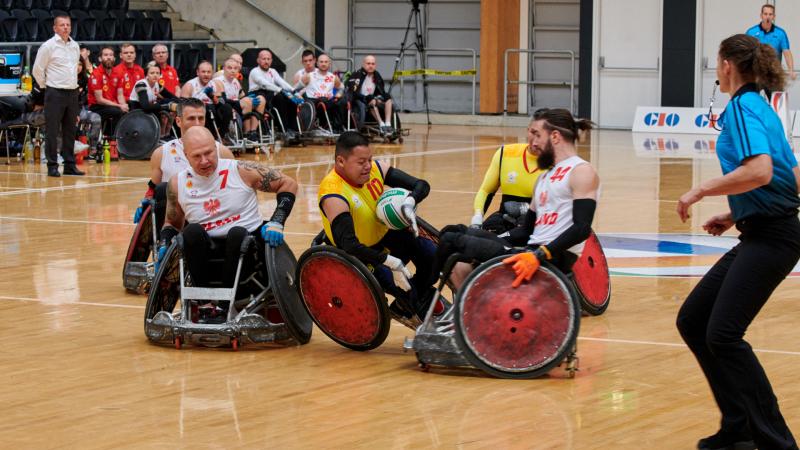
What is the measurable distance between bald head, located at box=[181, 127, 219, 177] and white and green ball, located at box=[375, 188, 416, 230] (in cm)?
108

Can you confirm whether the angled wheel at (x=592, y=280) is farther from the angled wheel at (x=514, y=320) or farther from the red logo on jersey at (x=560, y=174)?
the angled wheel at (x=514, y=320)

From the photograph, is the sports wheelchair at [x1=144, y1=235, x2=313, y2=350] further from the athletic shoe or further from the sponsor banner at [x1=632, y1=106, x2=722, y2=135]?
the sponsor banner at [x1=632, y1=106, x2=722, y2=135]

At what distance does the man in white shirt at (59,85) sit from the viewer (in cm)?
1759

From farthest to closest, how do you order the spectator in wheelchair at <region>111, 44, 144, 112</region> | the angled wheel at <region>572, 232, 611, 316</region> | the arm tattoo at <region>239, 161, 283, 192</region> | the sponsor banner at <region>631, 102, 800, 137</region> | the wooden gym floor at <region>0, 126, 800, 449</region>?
the sponsor banner at <region>631, 102, 800, 137</region>
the spectator in wheelchair at <region>111, 44, 144, 112</region>
the angled wheel at <region>572, 232, 611, 316</region>
the arm tattoo at <region>239, 161, 283, 192</region>
the wooden gym floor at <region>0, 126, 800, 449</region>

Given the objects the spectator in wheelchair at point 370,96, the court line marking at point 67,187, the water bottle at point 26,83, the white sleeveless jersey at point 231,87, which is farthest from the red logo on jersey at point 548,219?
the spectator in wheelchair at point 370,96

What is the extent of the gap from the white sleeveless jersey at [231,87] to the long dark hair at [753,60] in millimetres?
16530

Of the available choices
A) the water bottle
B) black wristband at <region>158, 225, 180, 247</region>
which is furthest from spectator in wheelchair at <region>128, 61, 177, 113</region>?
black wristband at <region>158, 225, 180, 247</region>

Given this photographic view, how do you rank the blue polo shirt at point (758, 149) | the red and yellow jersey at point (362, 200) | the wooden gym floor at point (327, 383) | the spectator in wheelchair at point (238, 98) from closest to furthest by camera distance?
1. the blue polo shirt at point (758, 149)
2. the wooden gym floor at point (327, 383)
3. the red and yellow jersey at point (362, 200)
4. the spectator in wheelchair at point (238, 98)

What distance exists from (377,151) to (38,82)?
655 centimetres

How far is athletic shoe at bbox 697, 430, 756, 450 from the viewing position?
5477mm

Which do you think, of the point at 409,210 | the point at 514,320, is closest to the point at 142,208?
the point at 409,210

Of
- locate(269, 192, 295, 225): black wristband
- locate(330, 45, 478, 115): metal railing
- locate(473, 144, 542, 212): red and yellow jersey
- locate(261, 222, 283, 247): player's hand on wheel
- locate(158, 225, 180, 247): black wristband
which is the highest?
locate(330, 45, 478, 115): metal railing

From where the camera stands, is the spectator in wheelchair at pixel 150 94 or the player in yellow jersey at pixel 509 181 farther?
the spectator in wheelchair at pixel 150 94

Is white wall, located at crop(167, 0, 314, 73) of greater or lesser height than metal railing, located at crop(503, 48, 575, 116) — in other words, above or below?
above
